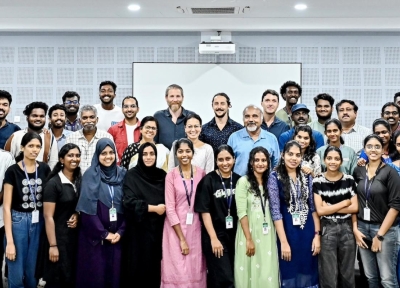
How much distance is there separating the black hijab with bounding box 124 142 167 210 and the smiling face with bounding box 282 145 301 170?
1054 millimetres

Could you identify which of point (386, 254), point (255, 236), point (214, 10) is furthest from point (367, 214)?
point (214, 10)

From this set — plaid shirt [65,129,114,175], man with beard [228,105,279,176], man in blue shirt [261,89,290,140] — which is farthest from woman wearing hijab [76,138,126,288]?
man in blue shirt [261,89,290,140]

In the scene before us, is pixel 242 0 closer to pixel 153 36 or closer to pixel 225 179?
pixel 153 36

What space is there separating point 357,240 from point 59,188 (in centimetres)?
245

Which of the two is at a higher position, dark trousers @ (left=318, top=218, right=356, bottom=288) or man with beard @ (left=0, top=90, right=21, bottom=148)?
man with beard @ (left=0, top=90, right=21, bottom=148)

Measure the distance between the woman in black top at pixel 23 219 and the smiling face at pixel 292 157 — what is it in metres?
2.04

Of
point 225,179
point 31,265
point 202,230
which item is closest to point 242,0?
point 225,179

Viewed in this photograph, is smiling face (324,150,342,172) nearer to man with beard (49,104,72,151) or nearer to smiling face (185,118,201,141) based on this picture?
smiling face (185,118,201,141)

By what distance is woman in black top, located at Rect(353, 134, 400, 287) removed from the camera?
332cm

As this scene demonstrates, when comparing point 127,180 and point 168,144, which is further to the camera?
point 168,144

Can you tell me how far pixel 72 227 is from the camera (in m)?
3.42

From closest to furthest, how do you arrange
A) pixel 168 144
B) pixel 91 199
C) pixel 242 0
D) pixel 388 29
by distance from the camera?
pixel 91 199 → pixel 168 144 → pixel 242 0 → pixel 388 29

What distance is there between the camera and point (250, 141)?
3896mm

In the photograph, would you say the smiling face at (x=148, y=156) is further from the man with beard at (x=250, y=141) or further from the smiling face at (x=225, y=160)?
the man with beard at (x=250, y=141)
